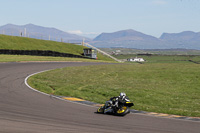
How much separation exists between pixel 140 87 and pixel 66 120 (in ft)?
36.9

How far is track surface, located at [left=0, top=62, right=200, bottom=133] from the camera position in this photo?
33.8ft

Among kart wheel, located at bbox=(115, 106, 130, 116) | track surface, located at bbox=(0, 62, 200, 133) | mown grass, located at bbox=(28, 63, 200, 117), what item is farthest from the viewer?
mown grass, located at bbox=(28, 63, 200, 117)

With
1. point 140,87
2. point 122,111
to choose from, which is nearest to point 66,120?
point 122,111

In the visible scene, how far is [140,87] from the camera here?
2195 centimetres

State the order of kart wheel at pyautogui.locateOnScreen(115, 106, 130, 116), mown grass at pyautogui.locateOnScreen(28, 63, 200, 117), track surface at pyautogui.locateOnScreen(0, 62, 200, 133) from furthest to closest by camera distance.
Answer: mown grass at pyautogui.locateOnScreen(28, 63, 200, 117)
kart wheel at pyautogui.locateOnScreen(115, 106, 130, 116)
track surface at pyautogui.locateOnScreen(0, 62, 200, 133)

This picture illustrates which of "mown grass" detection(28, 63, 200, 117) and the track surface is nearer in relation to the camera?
the track surface

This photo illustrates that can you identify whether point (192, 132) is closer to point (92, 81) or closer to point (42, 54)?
point (92, 81)

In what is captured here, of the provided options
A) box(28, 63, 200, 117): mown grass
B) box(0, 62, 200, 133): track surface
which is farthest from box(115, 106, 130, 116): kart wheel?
box(28, 63, 200, 117): mown grass

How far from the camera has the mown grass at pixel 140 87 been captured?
16647 mm

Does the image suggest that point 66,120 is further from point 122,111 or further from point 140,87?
point 140,87

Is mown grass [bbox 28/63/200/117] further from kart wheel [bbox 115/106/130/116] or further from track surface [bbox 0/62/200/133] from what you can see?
track surface [bbox 0/62/200/133]

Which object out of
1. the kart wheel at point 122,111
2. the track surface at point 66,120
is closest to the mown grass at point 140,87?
the kart wheel at point 122,111

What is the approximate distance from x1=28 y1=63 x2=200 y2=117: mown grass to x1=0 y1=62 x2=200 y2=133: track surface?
246 centimetres

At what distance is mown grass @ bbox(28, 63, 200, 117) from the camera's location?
1665 cm
